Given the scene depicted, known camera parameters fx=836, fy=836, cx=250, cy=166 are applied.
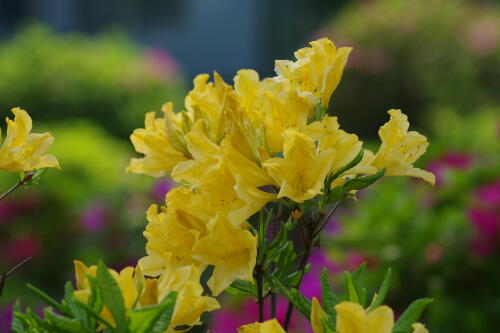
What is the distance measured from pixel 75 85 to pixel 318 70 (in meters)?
7.00

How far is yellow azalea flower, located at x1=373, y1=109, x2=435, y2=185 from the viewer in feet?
3.12

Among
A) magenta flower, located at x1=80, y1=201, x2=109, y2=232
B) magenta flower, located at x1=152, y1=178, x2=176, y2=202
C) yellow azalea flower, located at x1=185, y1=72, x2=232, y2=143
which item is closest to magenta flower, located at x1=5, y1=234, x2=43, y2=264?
magenta flower, located at x1=80, y1=201, x2=109, y2=232

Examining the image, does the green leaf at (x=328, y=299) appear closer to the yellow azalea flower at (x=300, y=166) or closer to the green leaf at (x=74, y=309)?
the yellow azalea flower at (x=300, y=166)

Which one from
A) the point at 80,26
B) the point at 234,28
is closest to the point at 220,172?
the point at 234,28

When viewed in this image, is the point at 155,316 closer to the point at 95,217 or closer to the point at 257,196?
the point at 257,196

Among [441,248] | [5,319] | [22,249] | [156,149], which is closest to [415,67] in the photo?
[22,249]

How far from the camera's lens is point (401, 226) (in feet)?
9.03

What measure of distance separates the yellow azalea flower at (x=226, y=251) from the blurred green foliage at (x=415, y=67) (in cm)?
745

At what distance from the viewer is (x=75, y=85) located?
7.72 meters

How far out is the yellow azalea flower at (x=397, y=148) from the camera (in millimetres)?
950

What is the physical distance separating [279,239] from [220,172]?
10cm

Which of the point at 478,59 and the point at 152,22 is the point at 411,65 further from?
the point at 152,22

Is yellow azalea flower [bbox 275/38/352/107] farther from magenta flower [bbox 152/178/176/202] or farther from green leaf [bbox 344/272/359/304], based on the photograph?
magenta flower [bbox 152/178/176/202]

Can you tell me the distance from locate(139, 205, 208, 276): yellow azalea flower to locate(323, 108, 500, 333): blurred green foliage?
181 cm
